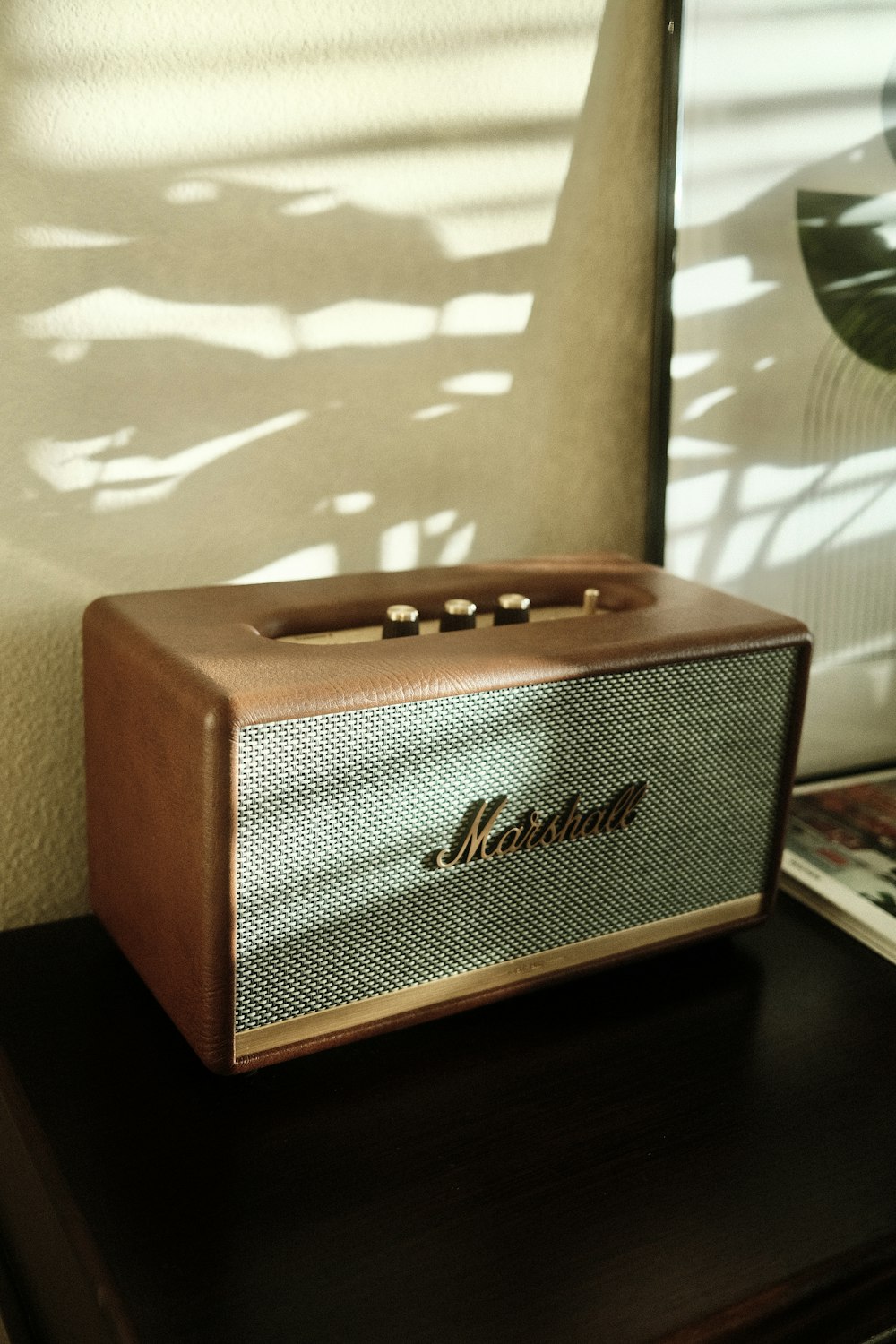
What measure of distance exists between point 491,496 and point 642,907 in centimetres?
38

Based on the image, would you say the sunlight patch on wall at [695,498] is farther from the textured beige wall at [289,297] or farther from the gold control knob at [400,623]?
the gold control knob at [400,623]

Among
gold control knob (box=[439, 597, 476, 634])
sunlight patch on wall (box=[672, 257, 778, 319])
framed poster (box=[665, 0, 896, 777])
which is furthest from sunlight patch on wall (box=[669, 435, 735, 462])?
gold control knob (box=[439, 597, 476, 634])

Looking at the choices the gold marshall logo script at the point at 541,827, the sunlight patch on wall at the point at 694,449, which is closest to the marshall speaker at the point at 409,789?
the gold marshall logo script at the point at 541,827

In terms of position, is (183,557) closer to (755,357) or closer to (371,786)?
(371,786)

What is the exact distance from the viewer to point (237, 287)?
833mm

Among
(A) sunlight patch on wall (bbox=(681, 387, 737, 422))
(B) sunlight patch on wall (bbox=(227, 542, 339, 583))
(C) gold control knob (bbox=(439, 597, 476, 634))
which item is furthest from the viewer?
(A) sunlight patch on wall (bbox=(681, 387, 737, 422))

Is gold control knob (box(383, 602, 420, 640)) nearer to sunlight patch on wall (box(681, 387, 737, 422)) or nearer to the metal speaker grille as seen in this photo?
the metal speaker grille

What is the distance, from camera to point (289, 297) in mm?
854

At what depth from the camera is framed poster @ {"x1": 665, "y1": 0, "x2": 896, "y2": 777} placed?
95 centimetres

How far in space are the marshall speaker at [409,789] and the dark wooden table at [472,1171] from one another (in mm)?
40

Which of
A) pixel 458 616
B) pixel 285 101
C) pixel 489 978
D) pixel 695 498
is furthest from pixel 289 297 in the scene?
pixel 489 978

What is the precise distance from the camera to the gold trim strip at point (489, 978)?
0.65 m

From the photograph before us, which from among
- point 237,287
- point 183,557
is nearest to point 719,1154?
point 183,557

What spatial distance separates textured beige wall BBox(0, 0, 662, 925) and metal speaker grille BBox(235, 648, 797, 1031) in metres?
0.29
